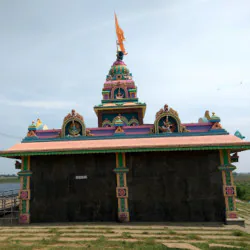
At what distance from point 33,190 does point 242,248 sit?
1077cm

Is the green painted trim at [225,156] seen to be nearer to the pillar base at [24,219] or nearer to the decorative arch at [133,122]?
the decorative arch at [133,122]

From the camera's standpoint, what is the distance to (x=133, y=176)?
12195 mm

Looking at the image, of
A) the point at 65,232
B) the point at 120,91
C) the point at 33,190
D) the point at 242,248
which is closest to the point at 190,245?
the point at 242,248

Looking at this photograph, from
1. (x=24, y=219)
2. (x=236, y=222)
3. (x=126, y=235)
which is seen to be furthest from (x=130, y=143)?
(x=24, y=219)

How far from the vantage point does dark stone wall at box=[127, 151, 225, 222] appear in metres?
11.7

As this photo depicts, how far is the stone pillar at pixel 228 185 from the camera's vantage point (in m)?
11.4

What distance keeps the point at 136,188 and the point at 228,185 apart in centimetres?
503

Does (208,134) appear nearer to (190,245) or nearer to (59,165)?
(190,245)

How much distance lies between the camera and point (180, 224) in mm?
11180

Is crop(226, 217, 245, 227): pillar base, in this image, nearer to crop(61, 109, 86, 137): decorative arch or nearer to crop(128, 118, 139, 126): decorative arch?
A: crop(61, 109, 86, 137): decorative arch

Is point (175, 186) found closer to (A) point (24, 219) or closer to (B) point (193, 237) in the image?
(B) point (193, 237)

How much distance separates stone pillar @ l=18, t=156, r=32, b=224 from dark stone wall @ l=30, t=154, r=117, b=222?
23 cm

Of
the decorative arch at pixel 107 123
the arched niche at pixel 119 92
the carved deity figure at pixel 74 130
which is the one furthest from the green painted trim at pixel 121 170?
the arched niche at pixel 119 92

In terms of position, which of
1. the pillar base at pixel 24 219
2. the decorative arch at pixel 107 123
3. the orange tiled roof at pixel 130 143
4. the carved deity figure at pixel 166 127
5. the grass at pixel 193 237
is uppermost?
the decorative arch at pixel 107 123
